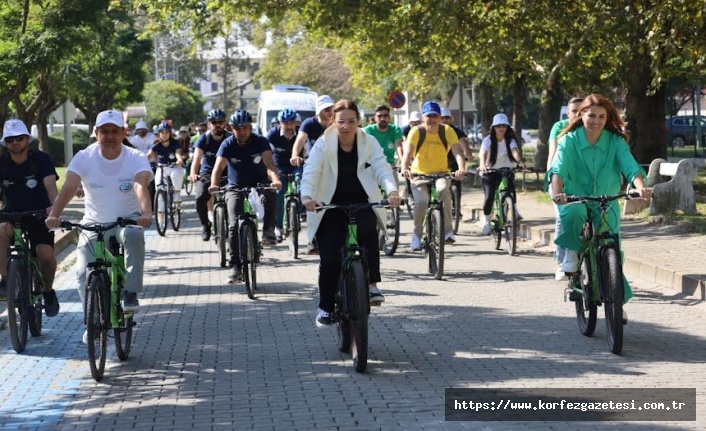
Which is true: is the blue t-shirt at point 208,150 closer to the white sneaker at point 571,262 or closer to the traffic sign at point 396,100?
the white sneaker at point 571,262

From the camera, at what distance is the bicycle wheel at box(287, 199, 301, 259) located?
53.4ft

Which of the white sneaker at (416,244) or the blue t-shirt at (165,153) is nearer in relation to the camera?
the white sneaker at (416,244)

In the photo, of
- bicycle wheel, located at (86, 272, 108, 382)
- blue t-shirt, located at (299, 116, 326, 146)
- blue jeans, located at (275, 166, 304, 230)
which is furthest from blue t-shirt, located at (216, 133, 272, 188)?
bicycle wheel, located at (86, 272, 108, 382)

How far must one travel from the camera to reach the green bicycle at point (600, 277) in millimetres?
8703

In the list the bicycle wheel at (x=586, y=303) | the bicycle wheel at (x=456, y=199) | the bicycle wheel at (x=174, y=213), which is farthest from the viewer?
the bicycle wheel at (x=174, y=213)

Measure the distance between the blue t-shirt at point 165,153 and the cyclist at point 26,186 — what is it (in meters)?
11.5

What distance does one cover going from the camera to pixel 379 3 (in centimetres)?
2367

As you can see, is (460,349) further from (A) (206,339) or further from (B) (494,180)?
(B) (494,180)

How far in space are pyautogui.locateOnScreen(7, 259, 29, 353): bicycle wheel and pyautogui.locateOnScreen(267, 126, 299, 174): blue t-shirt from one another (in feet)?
25.8

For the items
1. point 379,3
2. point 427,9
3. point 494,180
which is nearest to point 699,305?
point 494,180

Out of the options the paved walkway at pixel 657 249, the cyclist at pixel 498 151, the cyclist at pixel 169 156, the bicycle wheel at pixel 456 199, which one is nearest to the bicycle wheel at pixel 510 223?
the cyclist at pixel 498 151

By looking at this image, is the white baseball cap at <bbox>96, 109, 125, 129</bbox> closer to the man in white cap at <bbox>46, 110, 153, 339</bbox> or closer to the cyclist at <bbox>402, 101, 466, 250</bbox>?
the man in white cap at <bbox>46, 110, 153, 339</bbox>

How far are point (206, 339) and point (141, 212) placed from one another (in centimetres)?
155

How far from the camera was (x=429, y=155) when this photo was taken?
48.6ft
